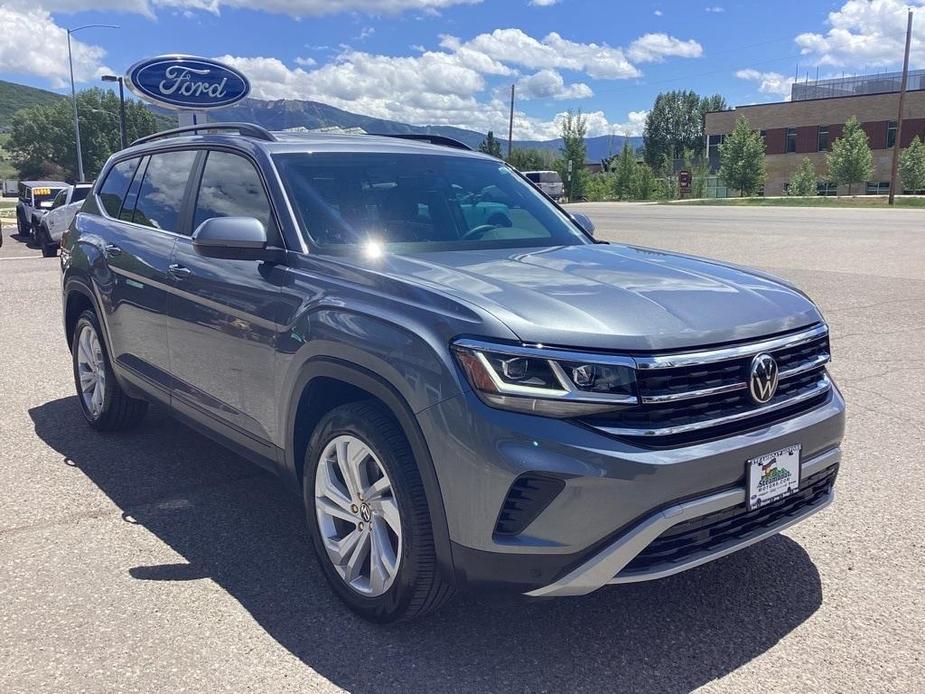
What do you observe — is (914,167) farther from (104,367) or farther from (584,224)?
(104,367)

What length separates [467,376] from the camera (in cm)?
257

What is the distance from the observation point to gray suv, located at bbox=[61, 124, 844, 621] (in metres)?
2.53

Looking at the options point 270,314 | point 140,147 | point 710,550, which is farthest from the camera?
point 140,147

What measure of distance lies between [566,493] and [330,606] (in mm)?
1269

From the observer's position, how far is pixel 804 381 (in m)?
3.11

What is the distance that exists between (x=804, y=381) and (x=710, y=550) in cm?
82

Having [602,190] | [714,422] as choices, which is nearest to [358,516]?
[714,422]

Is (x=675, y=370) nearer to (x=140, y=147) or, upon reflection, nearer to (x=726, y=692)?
(x=726, y=692)

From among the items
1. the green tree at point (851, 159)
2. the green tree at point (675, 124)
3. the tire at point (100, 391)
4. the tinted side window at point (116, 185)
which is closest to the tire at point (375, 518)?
the tire at point (100, 391)

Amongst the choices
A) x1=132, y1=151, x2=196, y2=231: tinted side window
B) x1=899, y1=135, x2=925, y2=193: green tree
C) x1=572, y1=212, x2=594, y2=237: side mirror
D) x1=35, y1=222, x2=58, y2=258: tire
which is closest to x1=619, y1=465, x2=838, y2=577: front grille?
x1=572, y1=212, x2=594, y2=237: side mirror

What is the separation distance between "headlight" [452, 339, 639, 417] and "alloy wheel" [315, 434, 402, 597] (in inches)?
23.2

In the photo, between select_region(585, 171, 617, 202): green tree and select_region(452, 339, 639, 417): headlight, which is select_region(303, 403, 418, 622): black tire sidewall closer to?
select_region(452, 339, 639, 417): headlight

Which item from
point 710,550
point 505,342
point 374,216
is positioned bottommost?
point 710,550

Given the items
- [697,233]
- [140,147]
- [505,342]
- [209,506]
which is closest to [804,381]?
[505,342]
